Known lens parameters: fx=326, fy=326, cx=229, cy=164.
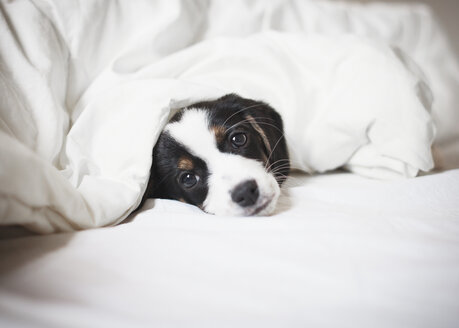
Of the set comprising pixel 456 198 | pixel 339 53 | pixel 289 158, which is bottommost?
pixel 289 158

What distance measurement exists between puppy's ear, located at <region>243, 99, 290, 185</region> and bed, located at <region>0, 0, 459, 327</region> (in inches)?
4.3

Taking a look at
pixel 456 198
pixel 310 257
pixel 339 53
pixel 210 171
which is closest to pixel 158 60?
pixel 210 171

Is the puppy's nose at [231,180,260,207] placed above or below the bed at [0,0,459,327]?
below

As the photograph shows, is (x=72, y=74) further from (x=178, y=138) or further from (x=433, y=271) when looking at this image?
(x=433, y=271)

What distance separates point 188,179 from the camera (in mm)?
1153

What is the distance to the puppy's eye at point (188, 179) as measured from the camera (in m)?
1.14

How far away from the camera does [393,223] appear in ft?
2.60

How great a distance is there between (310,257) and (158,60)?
1096mm

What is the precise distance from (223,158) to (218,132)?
101mm

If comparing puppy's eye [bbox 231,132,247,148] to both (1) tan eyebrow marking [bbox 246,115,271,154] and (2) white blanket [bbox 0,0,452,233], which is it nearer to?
(1) tan eyebrow marking [bbox 246,115,271,154]

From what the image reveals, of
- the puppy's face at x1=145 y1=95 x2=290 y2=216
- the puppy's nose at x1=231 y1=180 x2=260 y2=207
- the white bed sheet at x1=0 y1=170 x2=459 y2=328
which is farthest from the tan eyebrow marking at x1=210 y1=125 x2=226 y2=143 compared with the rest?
the white bed sheet at x1=0 y1=170 x2=459 y2=328

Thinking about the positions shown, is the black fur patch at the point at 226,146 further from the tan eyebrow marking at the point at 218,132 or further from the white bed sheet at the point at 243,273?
the white bed sheet at the point at 243,273

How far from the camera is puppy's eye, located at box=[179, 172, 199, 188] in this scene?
114 cm

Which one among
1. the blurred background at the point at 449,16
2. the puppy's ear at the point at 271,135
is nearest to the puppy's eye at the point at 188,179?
the puppy's ear at the point at 271,135
